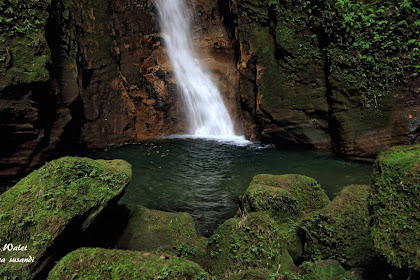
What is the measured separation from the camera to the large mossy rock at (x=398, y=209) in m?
1.97

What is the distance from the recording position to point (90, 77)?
11.8 m

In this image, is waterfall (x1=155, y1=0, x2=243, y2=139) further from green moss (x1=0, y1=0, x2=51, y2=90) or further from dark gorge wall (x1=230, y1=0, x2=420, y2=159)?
green moss (x1=0, y1=0, x2=51, y2=90)

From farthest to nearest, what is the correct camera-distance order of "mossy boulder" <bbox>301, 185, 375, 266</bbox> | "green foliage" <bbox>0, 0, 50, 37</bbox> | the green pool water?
1. "green foliage" <bbox>0, 0, 50, 37</bbox>
2. the green pool water
3. "mossy boulder" <bbox>301, 185, 375, 266</bbox>

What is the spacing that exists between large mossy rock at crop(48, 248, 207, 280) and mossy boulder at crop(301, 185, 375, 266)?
198 cm

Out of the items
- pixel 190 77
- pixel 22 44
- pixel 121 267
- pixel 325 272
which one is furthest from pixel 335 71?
pixel 22 44

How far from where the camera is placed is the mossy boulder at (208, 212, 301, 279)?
3.00 metres

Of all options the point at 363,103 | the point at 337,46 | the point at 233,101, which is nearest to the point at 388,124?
the point at 363,103

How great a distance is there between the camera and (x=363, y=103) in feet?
26.7

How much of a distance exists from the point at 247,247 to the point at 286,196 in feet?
4.94

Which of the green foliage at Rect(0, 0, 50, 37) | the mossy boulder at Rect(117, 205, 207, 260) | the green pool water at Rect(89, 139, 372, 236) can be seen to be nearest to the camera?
the mossy boulder at Rect(117, 205, 207, 260)

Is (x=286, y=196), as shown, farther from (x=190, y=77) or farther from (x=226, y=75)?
(x=190, y=77)

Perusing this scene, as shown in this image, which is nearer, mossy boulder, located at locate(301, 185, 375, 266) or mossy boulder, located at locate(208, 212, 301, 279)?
mossy boulder, located at locate(208, 212, 301, 279)

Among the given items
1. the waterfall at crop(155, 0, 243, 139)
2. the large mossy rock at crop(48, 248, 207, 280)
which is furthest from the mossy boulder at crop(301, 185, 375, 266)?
the waterfall at crop(155, 0, 243, 139)

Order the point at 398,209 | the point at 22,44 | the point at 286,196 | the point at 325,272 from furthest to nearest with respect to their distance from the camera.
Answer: the point at 22,44 → the point at 286,196 → the point at 325,272 → the point at 398,209
